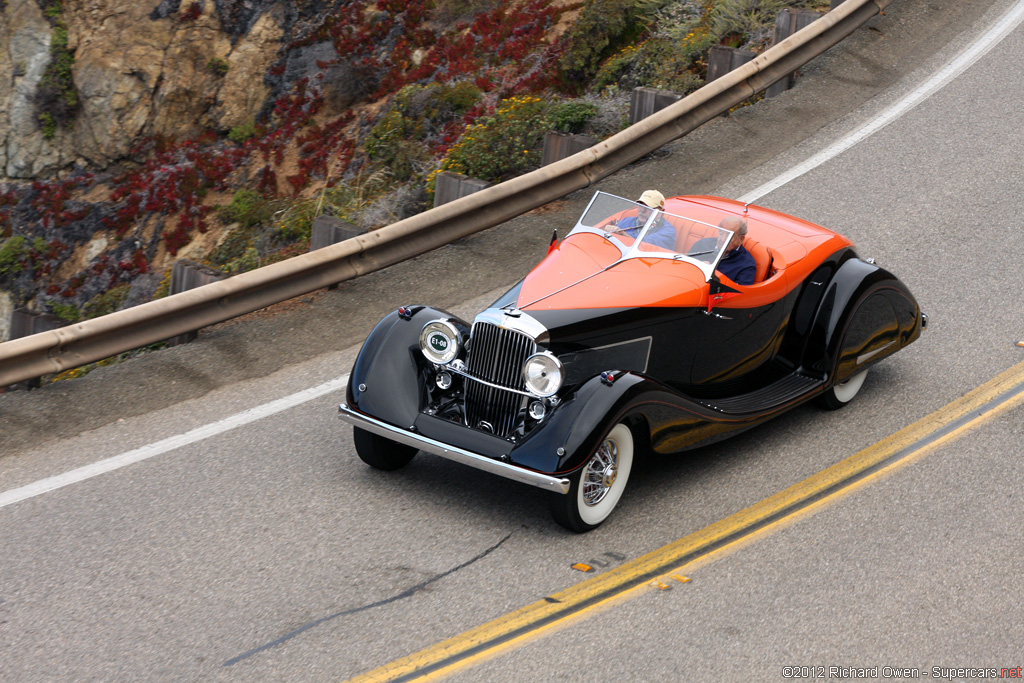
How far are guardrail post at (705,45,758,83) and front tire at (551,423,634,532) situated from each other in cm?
747

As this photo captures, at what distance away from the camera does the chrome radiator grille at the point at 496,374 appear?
575 cm

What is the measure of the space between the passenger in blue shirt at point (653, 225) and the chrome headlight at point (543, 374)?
4.38 ft

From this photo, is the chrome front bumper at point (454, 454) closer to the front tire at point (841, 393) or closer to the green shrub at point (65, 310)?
the front tire at point (841, 393)

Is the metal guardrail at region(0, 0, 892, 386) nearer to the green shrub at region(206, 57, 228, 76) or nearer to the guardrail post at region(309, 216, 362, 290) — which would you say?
the guardrail post at region(309, 216, 362, 290)

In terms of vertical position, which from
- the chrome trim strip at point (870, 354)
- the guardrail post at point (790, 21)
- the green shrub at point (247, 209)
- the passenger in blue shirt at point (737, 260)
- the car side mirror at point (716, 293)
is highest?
the guardrail post at point (790, 21)

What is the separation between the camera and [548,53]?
17.6 m

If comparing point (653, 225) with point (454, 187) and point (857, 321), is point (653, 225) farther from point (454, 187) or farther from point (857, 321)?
point (454, 187)

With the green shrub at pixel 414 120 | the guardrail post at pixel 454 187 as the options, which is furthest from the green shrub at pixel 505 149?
the green shrub at pixel 414 120

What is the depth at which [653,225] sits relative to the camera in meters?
6.57

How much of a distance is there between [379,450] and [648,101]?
6.60m

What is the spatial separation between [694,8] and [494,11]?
25.0ft

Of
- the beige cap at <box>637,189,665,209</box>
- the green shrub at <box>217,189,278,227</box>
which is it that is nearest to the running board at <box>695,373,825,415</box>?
the beige cap at <box>637,189,665,209</box>

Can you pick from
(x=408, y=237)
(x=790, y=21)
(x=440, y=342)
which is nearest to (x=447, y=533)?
(x=440, y=342)

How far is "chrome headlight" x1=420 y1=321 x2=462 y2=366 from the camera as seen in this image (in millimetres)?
5977
